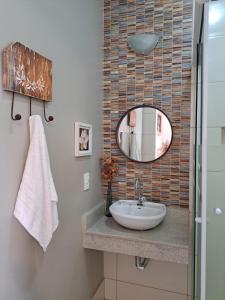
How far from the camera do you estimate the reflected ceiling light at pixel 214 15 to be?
0.93 metres

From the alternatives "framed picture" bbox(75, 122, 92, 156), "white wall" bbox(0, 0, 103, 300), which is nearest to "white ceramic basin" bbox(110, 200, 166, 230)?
"white wall" bbox(0, 0, 103, 300)

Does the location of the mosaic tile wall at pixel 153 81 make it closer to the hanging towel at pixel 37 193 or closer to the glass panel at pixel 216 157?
the glass panel at pixel 216 157

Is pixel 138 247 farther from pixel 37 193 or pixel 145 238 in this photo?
pixel 37 193

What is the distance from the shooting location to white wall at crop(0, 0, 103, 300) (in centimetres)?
106

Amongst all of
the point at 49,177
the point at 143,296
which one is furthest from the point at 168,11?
the point at 143,296

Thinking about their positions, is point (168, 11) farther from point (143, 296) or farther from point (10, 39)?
point (143, 296)

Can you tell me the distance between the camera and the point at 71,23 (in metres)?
1.60

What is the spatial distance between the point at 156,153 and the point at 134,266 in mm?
1097

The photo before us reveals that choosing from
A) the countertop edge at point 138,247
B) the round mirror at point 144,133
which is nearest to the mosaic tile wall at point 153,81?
the round mirror at point 144,133

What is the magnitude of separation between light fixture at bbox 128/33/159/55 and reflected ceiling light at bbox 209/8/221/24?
1.08 m

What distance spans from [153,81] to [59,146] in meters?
1.10

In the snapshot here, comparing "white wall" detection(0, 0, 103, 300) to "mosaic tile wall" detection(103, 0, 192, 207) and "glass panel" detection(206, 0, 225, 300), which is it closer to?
"mosaic tile wall" detection(103, 0, 192, 207)

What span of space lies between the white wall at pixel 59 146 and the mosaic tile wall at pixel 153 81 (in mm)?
137

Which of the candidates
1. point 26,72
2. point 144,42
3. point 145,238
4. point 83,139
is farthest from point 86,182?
point 144,42
